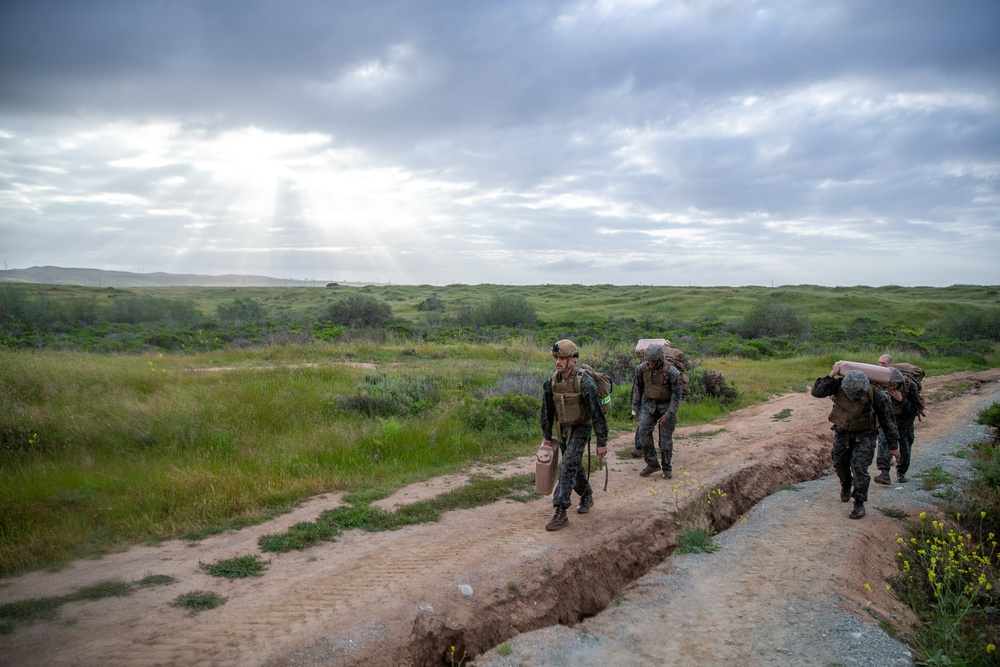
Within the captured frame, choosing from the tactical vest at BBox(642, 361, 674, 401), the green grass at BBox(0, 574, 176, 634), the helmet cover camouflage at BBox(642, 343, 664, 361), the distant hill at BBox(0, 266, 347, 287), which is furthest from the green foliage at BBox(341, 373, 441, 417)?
the distant hill at BBox(0, 266, 347, 287)

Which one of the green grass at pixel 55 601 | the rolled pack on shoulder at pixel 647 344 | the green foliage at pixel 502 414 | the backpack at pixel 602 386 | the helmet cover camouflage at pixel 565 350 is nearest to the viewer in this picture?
the green grass at pixel 55 601

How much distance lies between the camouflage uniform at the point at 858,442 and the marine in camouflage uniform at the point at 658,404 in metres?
1.90

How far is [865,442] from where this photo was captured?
732 cm

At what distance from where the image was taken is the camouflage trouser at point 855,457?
282 inches

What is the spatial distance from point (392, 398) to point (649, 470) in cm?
547

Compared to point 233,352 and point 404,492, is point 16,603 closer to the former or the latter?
point 404,492

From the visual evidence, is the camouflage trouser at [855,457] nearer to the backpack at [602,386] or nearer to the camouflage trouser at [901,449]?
the camouflage trouser at [901,449]

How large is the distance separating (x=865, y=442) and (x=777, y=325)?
1307 inches

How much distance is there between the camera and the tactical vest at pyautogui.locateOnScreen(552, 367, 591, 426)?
6637 mm

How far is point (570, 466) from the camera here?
21.9ft

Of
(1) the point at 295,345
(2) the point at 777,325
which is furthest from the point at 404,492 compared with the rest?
(2) the point at 777,325

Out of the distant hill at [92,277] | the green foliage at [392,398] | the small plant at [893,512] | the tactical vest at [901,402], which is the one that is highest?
the distant hill at [92,277]

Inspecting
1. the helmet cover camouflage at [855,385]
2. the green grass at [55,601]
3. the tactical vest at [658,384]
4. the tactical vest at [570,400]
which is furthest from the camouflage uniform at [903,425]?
the green grass at [55,601]

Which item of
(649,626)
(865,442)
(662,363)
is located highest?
(662,363)
